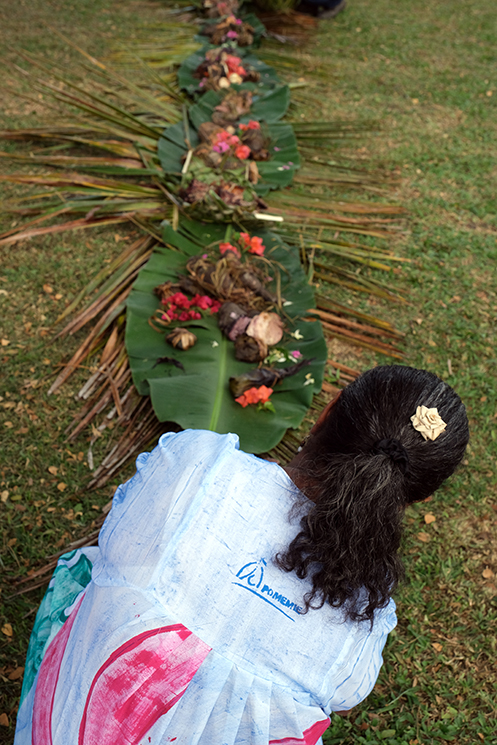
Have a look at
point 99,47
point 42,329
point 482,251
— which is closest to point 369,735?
point 42,329

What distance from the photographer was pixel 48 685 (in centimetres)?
137

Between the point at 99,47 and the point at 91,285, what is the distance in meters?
3.82

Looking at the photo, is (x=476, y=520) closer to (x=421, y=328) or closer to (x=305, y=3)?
(x=421, y=328)

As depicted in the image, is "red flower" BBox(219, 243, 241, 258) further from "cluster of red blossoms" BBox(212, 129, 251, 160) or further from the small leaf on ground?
the small leaf on ground

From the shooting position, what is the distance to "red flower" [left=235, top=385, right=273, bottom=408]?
268 centimetres

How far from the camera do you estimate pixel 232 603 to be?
1193 mm

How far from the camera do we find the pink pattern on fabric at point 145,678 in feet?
3.80

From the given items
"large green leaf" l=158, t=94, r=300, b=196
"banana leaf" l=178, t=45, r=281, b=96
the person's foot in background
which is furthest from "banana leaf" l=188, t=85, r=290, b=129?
the person's foot in background

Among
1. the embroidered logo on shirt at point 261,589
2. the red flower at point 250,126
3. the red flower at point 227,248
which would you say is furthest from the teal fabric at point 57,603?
the red flower at point 250,126

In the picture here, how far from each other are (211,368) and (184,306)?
44 centimetres

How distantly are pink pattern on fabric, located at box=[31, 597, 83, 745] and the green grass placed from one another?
2.20 feet

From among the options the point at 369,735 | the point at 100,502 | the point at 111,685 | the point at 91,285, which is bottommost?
the point at 369,735

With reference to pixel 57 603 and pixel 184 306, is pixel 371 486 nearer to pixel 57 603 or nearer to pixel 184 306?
pixel 57 603

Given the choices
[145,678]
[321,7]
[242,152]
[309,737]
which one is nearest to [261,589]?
[145,678]
